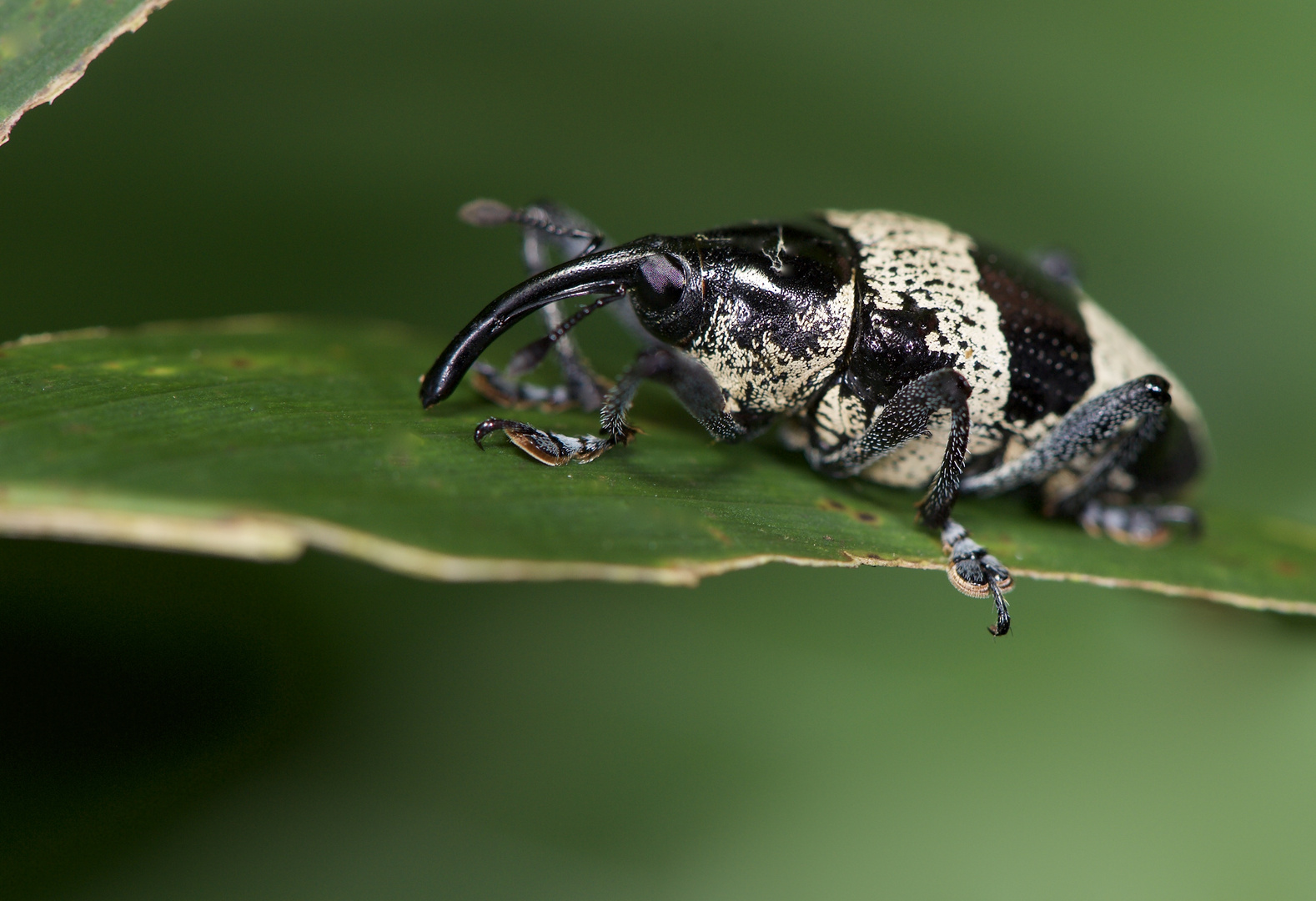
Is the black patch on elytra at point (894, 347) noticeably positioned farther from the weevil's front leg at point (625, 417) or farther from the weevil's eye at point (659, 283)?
the weevil's eye at point (659, 283)

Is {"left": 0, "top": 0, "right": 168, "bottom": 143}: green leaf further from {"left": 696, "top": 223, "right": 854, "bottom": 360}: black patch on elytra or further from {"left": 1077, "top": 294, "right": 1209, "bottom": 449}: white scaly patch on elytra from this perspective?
{"left": 1077, "top": 294, "right": 1209, "bottom": 449}: white scaly patch on elytra

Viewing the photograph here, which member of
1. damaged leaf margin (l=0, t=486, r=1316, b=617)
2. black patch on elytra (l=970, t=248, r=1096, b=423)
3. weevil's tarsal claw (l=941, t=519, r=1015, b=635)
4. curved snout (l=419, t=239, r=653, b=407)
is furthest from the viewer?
black patch on elytra (l=970, t=248, r=1096, b=423)

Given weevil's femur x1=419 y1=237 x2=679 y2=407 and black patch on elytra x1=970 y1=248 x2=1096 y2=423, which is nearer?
weevil's femur x1=419 y1=237 x2=679 y2=407

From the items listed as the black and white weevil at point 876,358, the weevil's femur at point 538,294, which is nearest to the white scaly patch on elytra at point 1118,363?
the black and white weevil at point 876,358

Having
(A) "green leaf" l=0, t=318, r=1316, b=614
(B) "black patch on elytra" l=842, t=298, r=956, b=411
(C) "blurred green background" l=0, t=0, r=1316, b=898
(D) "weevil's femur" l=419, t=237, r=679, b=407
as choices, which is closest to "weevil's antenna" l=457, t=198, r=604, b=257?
(D) "weevil's femur" l=419, t=237, r=679, b=407

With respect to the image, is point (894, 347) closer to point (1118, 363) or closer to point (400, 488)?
point (1118, 363)

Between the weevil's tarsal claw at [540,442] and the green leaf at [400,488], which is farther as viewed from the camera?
the weevil's tarsal claw at [540,442]

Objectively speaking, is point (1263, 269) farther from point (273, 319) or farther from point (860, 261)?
point (273, 319)
